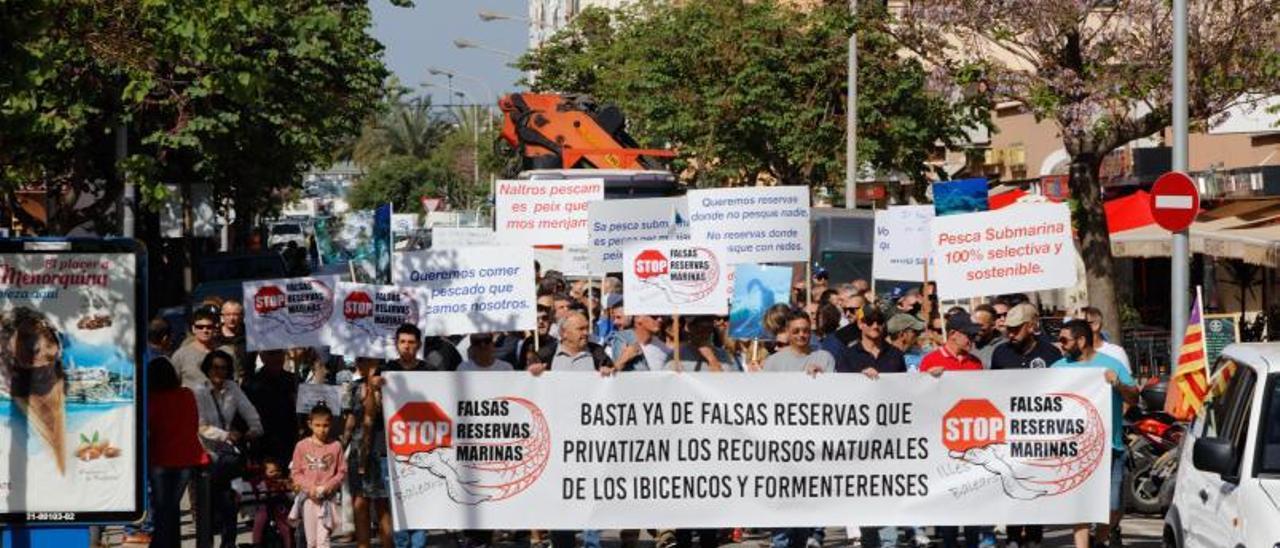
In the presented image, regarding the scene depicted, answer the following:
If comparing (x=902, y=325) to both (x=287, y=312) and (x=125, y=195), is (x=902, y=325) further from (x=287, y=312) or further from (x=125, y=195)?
(x=125, y=195)

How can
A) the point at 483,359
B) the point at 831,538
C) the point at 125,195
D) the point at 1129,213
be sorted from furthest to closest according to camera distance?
the point at 1129,213, the point at 125,195, the point at 831,538, the point at 483,359

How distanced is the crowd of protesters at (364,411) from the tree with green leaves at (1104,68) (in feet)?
30.7

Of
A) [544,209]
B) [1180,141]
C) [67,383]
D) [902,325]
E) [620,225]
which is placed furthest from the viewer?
[544,209]

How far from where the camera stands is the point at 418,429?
12.8 m

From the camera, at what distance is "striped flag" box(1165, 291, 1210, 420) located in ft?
40.3

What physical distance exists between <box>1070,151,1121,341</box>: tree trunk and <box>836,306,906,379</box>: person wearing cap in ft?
36.4

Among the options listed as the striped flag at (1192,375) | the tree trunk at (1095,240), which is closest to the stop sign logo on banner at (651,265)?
the striped flag at (1192,375)

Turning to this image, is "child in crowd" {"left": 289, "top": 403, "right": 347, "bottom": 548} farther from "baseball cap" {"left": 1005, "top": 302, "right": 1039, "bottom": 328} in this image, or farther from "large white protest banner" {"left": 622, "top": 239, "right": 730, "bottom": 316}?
"baseball cap" {"left": 1005, "top": 302, "right": 1039, "bottom": 328}

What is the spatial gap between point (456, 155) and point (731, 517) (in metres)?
101

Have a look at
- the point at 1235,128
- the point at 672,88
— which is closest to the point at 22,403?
the point at 1235,128

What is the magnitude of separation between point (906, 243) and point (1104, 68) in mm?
4588

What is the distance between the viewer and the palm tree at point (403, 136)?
121 metres

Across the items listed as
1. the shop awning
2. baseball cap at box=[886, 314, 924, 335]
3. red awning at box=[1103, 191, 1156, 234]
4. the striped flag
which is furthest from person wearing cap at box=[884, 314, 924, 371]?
red awning at box=[1103, 191, 1156, 234]

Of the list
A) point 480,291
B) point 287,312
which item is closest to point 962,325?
point 480,291
